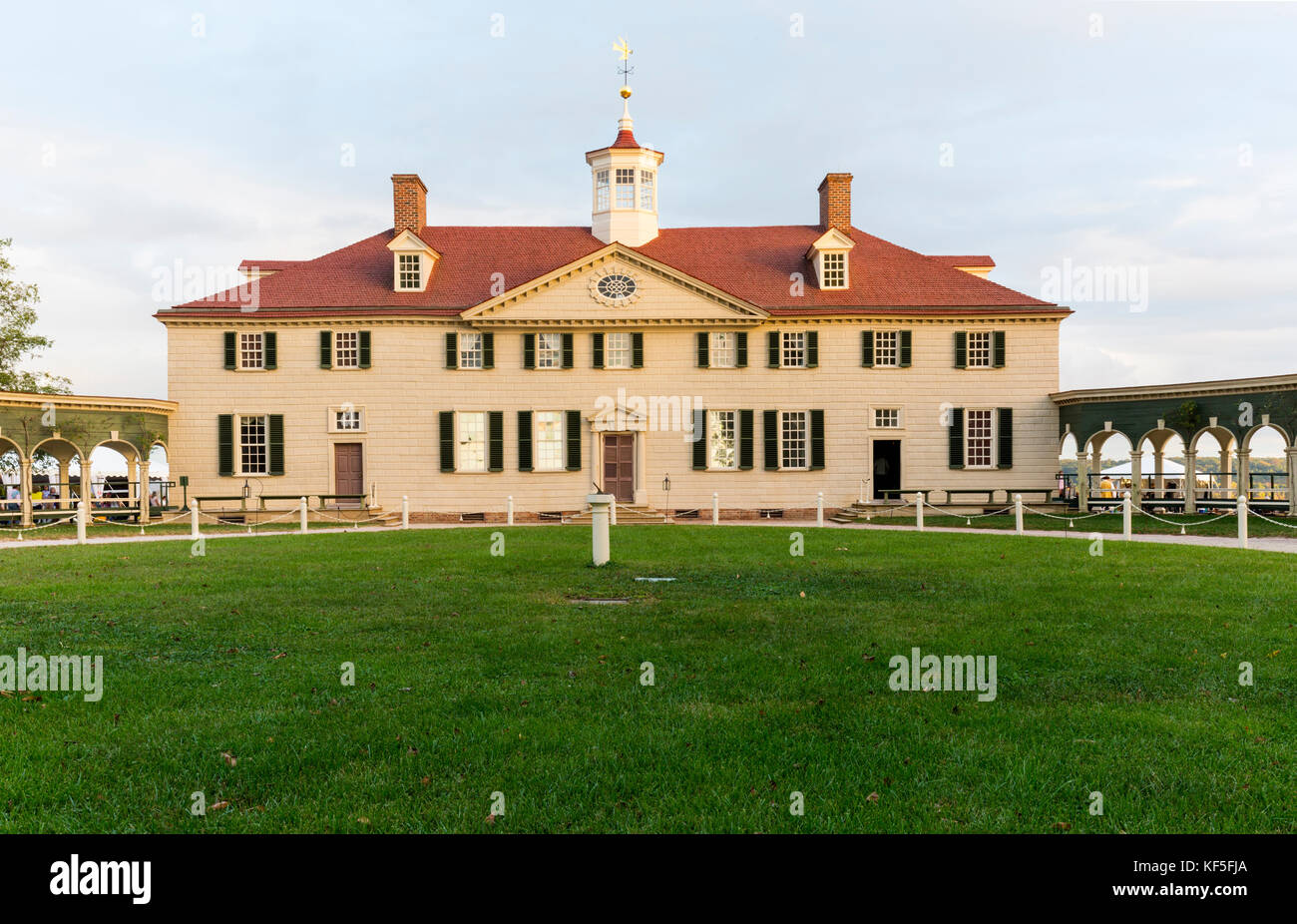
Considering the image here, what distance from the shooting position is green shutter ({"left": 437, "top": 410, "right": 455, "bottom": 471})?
27.3 m

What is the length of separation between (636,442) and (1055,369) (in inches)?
582

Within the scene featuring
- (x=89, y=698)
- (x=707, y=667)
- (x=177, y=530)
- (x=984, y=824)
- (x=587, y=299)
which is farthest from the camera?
(x=587, y=299)

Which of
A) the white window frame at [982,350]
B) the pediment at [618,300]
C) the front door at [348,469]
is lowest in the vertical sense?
the front door at [348,469]

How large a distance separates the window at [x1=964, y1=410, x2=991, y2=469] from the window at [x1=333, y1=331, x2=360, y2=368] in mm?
21224

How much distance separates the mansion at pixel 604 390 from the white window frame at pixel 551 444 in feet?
0.23

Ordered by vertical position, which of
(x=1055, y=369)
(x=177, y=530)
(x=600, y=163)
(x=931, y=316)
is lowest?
(x=177, y=530)

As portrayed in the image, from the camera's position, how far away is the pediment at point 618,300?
27141 mm

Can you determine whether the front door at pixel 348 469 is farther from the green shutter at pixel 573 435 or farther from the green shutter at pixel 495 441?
the green shutter at pixel 573 435

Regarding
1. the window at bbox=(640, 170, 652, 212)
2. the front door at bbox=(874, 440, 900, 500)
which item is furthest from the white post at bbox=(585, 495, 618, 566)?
→ the window at bbox=(640, 170, 652, 212)

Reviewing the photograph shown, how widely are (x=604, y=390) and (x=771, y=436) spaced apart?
6.02 meters

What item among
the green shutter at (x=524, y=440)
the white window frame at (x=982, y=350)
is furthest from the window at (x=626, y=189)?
the white window frame at (x=982, y=350)
